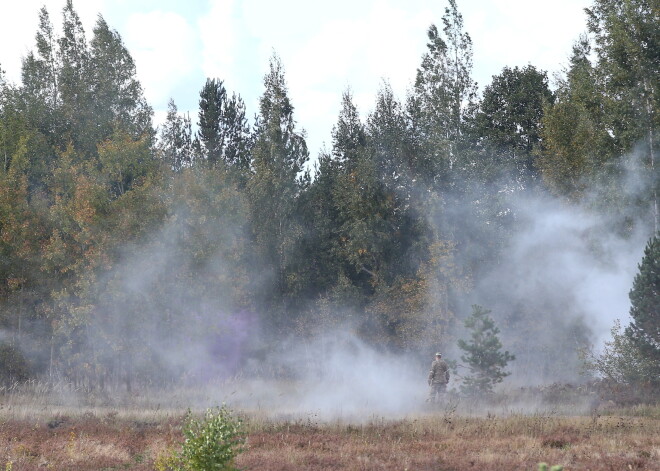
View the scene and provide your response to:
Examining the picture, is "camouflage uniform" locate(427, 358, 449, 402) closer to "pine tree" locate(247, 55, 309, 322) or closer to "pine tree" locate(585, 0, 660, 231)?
"pine tree" locate(585, 0, 660, 231)

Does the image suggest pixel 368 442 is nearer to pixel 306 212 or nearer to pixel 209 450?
pixel 209 450

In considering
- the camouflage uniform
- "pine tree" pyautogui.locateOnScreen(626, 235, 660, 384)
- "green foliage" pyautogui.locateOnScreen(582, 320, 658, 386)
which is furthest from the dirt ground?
the camouflage uniform

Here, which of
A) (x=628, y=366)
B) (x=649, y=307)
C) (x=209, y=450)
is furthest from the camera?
(x=628, y=366)

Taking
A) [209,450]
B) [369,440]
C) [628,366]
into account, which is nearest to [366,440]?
[369,440]

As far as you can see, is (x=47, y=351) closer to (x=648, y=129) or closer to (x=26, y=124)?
(x=26, y=124)

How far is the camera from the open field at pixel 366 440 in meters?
14.7

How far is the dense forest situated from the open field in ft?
39.6

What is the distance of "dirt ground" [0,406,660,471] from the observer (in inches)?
575

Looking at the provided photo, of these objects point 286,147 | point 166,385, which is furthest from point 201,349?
point 286,147

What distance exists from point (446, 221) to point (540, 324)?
23.8ft

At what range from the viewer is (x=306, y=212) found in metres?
42.9

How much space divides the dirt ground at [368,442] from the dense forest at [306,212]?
42.4 ft

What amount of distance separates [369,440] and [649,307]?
10.2m

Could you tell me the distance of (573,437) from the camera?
16859 millimetres
